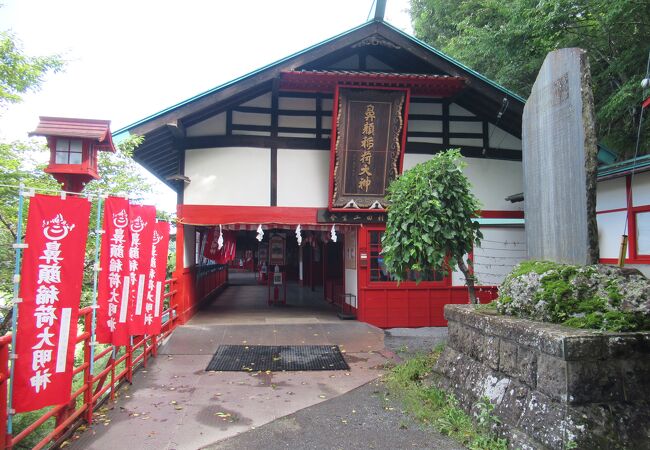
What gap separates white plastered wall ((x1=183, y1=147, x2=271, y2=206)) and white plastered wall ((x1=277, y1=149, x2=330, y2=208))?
1.18 feet

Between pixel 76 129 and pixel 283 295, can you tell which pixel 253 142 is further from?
pixel 283 295

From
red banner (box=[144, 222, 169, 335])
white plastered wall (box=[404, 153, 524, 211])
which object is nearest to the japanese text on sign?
white plastered wall (box=[404, 153, 524, 211])

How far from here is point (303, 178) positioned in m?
10.1

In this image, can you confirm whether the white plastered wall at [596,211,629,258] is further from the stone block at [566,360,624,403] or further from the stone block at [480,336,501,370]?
the stone block at [566,360,624,403]

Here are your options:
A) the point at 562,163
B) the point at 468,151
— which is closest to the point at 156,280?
the point at 562,163

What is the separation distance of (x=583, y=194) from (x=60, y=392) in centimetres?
537

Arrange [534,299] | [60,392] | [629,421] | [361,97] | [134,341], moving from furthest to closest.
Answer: [361,97] → [134,341] → [534,299] → [60,392] → [629,421]

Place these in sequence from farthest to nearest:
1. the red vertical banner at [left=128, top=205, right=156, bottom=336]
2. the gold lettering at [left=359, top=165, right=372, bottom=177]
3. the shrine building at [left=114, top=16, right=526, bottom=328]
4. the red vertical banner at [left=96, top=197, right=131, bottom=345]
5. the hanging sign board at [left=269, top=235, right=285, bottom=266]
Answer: the hanging sign board at [left=269, top=235, right=285, bottom=266] < the gold lettering at [left=359, top=165, right=372, bottom=177] < the shrine building at [left=114, top=16, right=526, bottom=328] < the red vertical banner at [left=128, top=205, right=156, bottom=336] < the red vertical banner at [left=96, top=197, right=131, bottom=345]

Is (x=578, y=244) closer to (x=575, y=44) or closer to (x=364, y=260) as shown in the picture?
(x=364, y=260)

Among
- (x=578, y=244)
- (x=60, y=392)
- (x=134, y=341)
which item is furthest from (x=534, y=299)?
(x=134, y=341)

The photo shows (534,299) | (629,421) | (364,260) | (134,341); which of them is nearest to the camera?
→ (629,421)

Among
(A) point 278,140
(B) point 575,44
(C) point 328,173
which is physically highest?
(B) point 575,44

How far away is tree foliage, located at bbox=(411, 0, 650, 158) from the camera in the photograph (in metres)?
8.80

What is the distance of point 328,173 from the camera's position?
10.2 metres
